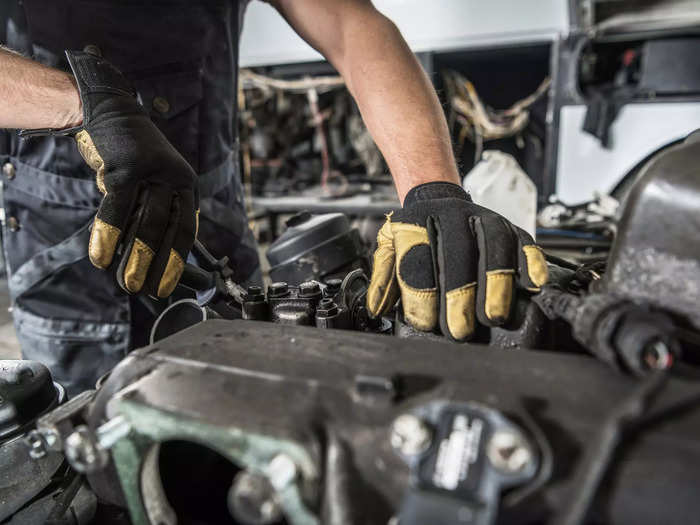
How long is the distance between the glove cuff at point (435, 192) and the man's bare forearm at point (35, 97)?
0.66 meters

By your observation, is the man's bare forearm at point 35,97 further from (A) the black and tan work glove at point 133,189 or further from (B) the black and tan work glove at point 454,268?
(B) the black and tan work glove at point 454,268

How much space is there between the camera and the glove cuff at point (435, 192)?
94cm

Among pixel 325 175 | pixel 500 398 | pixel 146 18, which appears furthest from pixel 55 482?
pixel 325 175

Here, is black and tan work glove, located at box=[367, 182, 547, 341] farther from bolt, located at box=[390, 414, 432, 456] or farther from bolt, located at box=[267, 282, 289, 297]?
bolt, located at box=[390, 414, 432, 456]

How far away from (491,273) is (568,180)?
103 inches

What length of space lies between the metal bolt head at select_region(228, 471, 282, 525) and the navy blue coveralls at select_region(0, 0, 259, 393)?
1.07 metres

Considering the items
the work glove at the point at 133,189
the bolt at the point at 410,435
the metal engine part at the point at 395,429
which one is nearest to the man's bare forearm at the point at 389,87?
the work glove at the point at 133,189

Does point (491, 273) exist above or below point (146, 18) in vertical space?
below

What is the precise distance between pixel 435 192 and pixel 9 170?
110cm

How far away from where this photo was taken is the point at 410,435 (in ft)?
1.41

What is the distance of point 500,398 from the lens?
46 cm

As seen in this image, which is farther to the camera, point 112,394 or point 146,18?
point 146,18

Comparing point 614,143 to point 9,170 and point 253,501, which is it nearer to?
point 9,170

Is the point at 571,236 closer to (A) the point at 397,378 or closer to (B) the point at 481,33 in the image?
(B) the point at 481,33
